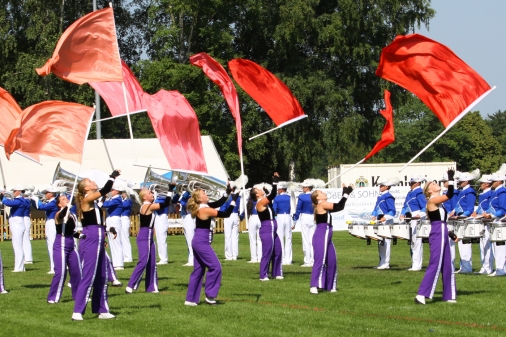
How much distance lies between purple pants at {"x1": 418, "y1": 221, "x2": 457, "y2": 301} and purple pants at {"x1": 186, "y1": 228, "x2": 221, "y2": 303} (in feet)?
10.3

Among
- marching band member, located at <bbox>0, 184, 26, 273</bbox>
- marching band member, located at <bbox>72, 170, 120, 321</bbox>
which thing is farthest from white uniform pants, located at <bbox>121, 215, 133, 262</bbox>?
marching band member, located at <bbox>72, 170, 120, 321</bbox>

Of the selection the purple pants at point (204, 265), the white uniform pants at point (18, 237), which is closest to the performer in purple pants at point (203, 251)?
the purple pants at point (204, 265)

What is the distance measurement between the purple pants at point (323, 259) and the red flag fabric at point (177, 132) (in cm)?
252

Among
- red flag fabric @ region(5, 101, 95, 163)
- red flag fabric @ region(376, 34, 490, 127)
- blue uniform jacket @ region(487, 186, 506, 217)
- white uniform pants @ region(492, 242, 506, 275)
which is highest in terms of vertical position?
red flag fabric @ region(376, 34, 490, 127)

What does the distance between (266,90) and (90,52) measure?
13.0ft

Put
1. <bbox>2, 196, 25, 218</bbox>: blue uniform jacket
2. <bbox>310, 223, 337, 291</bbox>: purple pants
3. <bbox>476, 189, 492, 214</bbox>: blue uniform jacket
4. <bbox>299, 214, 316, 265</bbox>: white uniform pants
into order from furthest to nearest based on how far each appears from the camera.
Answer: <bbox>299, 214, 316, 265</bbox>: white uniform pants, <bbox>2, 196, 25, 218</bbox>: blue uniform jacket, <bbox>476, 189, 492, 214</bbox>: blue uniform jacket, <bbox>310, 223, 337, 291</bbox>: purple pants

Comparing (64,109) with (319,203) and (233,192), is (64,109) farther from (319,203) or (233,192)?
(319,203)

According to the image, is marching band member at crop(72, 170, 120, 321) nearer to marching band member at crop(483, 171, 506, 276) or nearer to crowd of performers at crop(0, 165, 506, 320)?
crowd of performers at crop(0, 165, 506, 320)

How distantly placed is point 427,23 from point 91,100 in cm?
1837

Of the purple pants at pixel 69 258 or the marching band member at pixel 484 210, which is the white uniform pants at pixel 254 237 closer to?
the marching band member at pixel 484 210

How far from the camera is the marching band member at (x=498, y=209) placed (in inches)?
672

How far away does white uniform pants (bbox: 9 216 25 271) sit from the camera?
68.9 feet

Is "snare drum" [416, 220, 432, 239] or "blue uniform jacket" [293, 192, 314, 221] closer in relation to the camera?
"snare drum" [416, 220, 432, 239]

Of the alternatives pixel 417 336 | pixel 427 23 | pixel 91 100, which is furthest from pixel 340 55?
pixel 417 336
